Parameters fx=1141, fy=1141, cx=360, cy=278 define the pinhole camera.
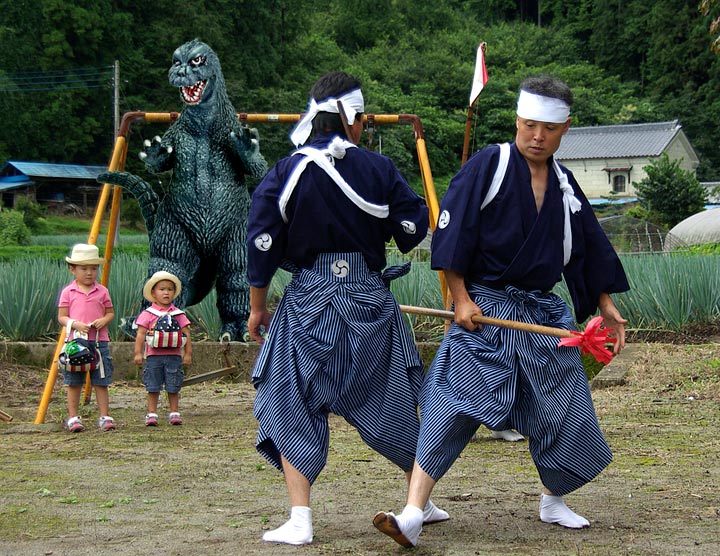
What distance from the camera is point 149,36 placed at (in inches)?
1566

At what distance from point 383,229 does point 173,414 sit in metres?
2.74

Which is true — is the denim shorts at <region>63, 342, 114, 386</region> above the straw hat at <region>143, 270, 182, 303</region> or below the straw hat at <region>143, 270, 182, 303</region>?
below

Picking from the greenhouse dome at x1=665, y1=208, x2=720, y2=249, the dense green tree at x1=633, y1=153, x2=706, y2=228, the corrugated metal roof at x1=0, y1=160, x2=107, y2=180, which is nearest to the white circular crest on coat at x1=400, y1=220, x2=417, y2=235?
the greenhouse dome at x1=665, y1=208, x2=720, y2=249

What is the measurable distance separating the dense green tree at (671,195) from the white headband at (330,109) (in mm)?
27458

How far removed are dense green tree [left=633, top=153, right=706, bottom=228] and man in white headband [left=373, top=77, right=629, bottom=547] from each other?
90.4ft

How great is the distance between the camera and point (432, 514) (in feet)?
12.6

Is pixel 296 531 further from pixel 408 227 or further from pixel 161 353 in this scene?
pixel 161 353

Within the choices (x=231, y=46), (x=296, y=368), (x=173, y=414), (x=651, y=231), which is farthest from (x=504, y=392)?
(x=231, y=46)

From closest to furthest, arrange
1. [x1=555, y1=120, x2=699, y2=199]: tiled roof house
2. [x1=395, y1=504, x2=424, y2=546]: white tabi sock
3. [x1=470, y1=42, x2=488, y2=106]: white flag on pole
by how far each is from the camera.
A: [x1=395, y1=504, x2=424, y2=546]: white tabi sock, [x1=470, y1=42, x2=488, y2=106]: white flag on pole, [x1=555, y1=120, x2=699, y2=199]: tiled roof house

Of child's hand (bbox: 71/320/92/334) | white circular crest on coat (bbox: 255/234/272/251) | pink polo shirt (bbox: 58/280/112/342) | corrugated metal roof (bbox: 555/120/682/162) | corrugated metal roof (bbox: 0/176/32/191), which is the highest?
corrugated metal roof (bbox: 555/120/682/162)

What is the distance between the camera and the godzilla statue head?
7039 mm

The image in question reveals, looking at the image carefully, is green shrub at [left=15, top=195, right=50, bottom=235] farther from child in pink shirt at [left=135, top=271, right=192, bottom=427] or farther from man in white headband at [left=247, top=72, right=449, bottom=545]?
man in white headband at [left=247, top=72, right=449, bottom=545]

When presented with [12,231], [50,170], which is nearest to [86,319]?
[12,231]

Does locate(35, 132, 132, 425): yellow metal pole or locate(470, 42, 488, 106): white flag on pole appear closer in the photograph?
locate(470, 42, 488, 106): white flag on pole
